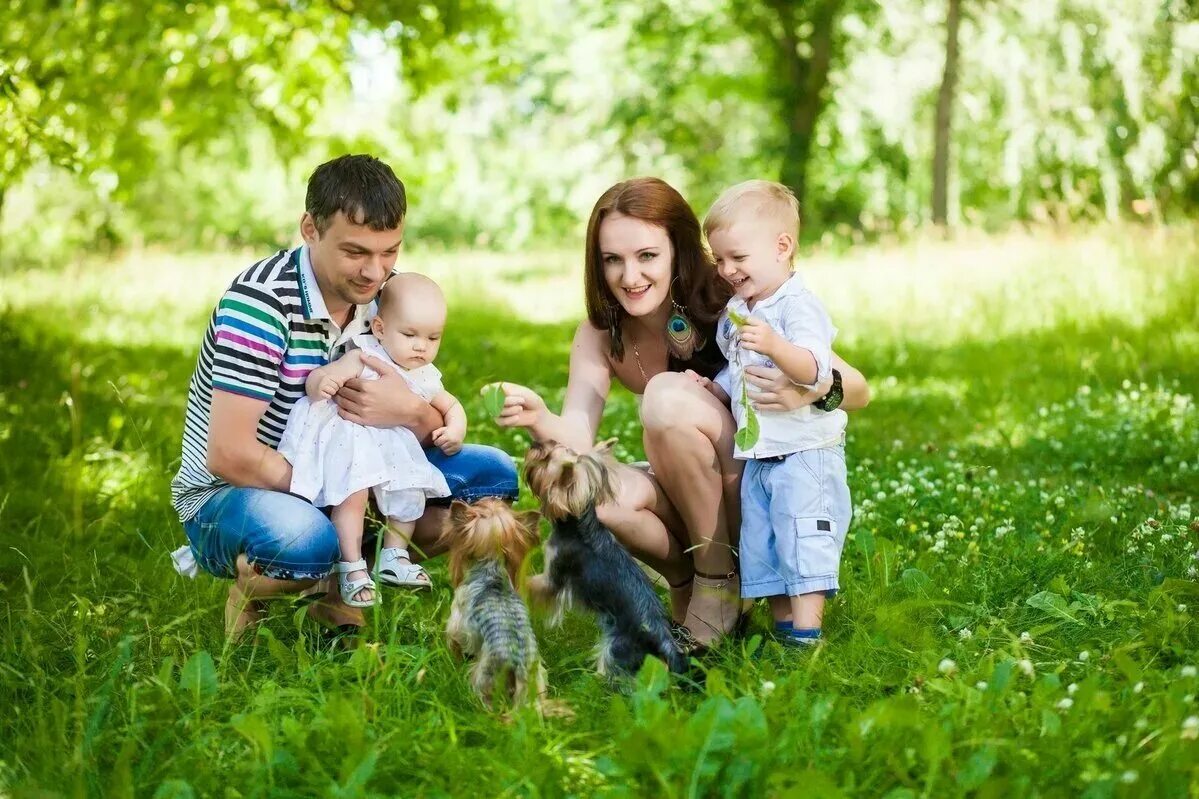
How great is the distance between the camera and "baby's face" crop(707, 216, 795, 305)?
3.83 metres

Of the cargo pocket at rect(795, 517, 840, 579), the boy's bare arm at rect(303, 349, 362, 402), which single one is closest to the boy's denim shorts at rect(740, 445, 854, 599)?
the cargo pocket at rect(795, 517, 840, 579)

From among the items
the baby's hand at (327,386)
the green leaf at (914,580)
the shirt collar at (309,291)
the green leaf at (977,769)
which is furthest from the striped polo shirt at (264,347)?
the green leaf at (977,769)

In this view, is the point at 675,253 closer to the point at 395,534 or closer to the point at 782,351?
the point at 782,351

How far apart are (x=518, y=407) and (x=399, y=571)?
63 centimetres

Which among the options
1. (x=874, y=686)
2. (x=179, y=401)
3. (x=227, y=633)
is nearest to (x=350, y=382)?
(x=227, y=633)

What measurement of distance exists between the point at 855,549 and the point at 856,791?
1965mm

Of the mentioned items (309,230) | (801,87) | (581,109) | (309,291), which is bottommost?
(309,291)

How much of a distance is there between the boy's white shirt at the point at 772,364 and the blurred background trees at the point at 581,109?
3103 mm

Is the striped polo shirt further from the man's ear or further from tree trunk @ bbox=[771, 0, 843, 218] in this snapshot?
tree trunk @ bbox=[771, 0, 843, 218]

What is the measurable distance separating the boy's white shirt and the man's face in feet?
3.64

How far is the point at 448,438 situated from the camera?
390cm

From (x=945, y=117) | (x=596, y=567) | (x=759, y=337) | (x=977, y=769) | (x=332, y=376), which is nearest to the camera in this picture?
(x=977, y=769)

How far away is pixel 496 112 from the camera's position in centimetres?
3269

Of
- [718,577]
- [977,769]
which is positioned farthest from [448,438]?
[977,769]
